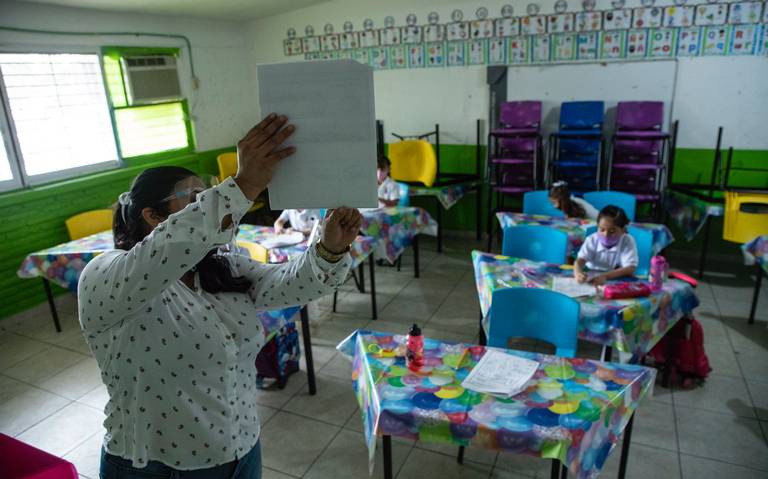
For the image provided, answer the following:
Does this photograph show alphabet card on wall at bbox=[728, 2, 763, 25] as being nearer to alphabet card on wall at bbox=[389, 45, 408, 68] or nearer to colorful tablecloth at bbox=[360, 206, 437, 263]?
alphabet card on wall at bbox=[389, 45, 408, 68]

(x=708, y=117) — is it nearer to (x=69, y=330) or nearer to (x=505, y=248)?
(x=505, y=248)

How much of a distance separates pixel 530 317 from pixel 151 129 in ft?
15.9

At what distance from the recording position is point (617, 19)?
5.05 m

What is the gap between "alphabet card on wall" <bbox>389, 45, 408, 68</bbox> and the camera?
6.03m

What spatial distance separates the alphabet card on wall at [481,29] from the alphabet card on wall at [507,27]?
86 millimetres

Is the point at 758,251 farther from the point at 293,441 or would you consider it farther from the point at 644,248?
the point at 293,441

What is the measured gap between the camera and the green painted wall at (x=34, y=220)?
432 centimetres

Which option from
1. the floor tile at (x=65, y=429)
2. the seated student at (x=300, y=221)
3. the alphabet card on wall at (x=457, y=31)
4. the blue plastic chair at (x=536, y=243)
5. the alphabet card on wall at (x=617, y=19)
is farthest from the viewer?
the alphabet card on wall at (x=457, y=31)

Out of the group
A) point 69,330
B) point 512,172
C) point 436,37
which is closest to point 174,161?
point 69,330

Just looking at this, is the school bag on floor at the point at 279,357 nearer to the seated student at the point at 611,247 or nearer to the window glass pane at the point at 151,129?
the seated student at the point at 611,247

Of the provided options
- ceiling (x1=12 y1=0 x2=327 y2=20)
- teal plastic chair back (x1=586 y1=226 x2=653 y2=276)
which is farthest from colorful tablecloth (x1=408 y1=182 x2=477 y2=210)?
ceiling (x1=12 y1=0 x2=327 y2=20)

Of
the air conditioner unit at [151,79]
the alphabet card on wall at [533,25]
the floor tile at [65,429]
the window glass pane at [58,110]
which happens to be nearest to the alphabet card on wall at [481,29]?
the alphabet card on wall at [533,25]

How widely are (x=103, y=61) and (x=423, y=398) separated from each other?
4.93 m

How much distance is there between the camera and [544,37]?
211 inches
